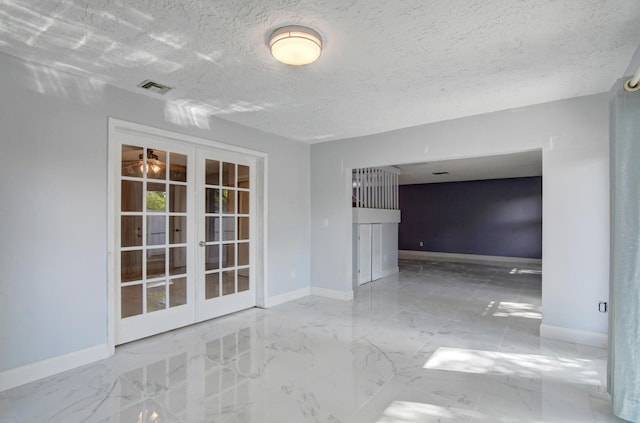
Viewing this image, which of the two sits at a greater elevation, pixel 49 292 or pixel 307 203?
pixel 307 203

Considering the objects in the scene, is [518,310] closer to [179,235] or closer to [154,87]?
[179,235]

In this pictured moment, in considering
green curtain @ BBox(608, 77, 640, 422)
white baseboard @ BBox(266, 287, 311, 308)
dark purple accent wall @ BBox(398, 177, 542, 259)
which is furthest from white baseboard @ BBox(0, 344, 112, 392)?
dark purple accent wall @ BBox(398, 177, 542, 259)

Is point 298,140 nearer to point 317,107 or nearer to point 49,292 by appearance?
point 317,107

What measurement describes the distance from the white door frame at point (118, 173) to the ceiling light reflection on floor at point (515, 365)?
2456 mm

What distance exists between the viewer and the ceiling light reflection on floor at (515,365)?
8.38 feet

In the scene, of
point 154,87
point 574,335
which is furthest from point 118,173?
point 574,335

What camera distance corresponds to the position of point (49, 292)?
8.42ft

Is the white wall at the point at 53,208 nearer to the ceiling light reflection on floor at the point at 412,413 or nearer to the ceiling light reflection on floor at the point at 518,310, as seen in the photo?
the ceiling light reflection on floor at the point at 412,413

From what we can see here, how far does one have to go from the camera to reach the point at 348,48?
228cm

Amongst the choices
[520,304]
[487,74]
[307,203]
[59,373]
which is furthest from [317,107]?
[520,304]

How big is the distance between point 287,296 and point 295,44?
3586mm

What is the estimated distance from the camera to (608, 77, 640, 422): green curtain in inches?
76.1

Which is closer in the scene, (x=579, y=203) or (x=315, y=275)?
(x=579, y=203)

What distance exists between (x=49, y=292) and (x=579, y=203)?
15.6 feet
